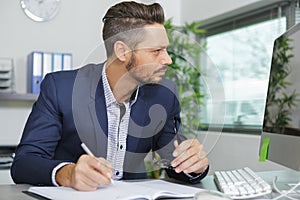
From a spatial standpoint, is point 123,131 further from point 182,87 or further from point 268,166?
point 268,166

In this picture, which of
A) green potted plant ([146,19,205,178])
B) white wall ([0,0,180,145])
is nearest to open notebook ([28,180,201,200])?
green potted plant ([146,19,205,178])

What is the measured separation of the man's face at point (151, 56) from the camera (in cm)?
103

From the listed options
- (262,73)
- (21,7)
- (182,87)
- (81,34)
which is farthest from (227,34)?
(182,87)

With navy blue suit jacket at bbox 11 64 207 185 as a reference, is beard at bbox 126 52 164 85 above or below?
above

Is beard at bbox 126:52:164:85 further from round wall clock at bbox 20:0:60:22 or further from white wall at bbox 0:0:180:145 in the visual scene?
round wall clock at bbox 20:0:60:22

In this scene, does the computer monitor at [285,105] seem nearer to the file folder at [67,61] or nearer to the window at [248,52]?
the window at [248,52]

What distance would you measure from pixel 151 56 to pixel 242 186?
0.39 m

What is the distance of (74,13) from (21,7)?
0.40 m

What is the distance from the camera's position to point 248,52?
312 centimetres

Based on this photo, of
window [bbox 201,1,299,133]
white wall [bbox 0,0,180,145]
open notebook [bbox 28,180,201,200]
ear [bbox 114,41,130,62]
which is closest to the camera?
open notebook [bbox 28,180,201,200]

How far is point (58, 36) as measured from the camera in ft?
11.3

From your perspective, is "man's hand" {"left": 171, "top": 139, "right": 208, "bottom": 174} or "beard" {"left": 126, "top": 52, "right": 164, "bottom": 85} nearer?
"beard" {"left": 126, "top": 52, "right": 164, "bottom": 85}

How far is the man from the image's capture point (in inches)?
41.7

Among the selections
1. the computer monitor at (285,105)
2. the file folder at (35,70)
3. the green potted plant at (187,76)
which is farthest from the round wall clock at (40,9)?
the green potted plant at (187,76)
